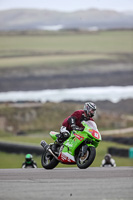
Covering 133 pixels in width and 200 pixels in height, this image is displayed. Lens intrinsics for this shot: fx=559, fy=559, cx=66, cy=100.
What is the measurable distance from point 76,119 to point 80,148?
665 millimetres

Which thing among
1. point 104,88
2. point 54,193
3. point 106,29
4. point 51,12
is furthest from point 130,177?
point 106,29

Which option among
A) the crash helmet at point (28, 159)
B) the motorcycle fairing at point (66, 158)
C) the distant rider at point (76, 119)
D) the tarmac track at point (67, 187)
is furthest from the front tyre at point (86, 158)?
the crash helmet at point (28, 159)

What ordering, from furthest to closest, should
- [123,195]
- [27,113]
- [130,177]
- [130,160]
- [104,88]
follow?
[104,88], [27,113], [130,160], [130,177], [123,195]

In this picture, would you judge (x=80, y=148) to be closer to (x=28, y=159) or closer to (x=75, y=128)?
(x=75, y=128)

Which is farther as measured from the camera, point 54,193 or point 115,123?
point 115,123

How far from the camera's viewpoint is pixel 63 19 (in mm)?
66188

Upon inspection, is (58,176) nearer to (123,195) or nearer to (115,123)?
(123,195)

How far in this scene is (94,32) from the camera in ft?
229

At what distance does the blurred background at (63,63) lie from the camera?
5278 cm

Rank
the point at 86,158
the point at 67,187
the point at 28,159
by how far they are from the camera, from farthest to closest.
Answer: the point at 28,159 → the point at 86,158 → the point at 67,187

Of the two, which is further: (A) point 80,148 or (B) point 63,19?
(B) point 63,19

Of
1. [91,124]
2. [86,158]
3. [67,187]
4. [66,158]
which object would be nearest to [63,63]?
[66,158]

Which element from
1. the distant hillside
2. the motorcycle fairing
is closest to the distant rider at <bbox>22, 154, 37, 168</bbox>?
the motorcycle fairing

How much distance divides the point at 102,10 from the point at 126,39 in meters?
5.50
